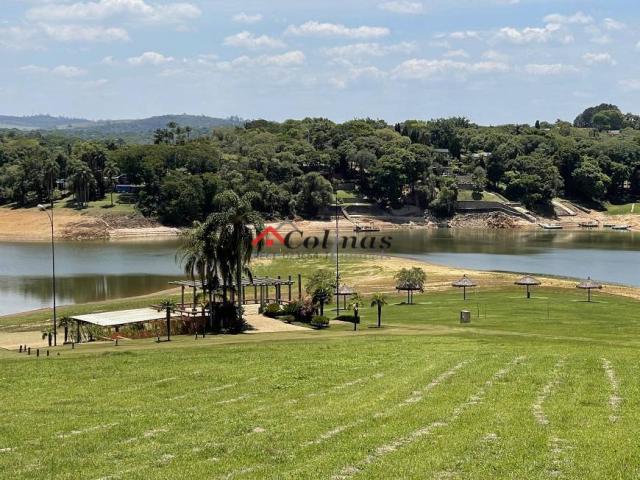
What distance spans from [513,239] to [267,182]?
176 feet

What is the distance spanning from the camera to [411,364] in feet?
83.3

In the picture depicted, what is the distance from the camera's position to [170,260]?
336 feet

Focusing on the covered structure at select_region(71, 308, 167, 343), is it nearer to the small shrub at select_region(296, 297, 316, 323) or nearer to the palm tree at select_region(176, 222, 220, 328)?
the palm tree at select_region(176, 222, 220, 328)

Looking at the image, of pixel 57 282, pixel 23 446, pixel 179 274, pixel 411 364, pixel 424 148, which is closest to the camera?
pixel 23 446

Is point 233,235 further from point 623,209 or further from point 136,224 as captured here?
point 623,209

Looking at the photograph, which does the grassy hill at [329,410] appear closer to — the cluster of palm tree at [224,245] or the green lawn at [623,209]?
the cluster of palm tree at [224,245]

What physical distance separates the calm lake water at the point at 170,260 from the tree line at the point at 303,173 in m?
20.6

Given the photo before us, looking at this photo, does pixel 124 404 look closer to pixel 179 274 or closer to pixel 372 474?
pixel 372 474

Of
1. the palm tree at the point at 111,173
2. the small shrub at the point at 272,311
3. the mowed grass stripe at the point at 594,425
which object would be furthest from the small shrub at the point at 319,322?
the palm tree at the point at 111,173

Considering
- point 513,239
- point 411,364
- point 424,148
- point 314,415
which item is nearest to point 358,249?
point 513,239

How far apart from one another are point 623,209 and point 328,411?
178710 mm

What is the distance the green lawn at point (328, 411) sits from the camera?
44.5 ft

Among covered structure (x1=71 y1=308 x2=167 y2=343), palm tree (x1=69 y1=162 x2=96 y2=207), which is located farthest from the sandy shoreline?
covered structure (x1=71 y1=308 x2=167 y2=343)

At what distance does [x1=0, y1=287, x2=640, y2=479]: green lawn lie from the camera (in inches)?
534
